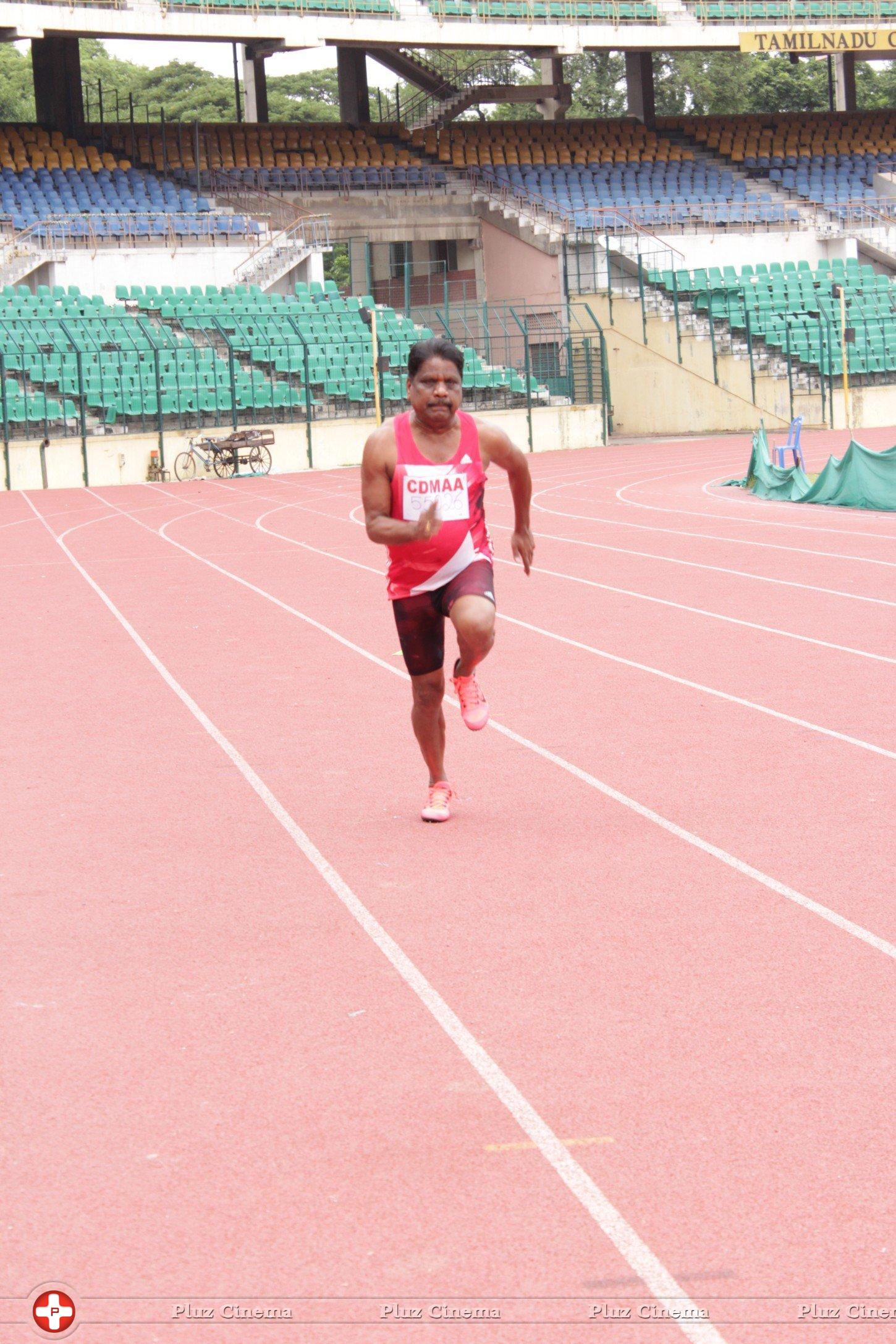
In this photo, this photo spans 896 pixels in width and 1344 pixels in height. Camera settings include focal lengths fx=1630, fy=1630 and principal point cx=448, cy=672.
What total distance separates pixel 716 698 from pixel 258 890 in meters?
3.91

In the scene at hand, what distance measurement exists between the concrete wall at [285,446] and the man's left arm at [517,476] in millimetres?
21398

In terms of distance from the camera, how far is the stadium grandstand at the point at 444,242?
109 ft

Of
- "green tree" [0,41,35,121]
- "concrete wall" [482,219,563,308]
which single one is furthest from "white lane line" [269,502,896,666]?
"green tree" [0,41,35,121]

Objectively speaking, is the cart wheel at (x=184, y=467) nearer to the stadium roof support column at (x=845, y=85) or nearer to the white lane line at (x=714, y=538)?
the white lane line at (x=714, y=538)

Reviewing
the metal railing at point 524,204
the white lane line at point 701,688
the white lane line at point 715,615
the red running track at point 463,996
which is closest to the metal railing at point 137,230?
the metal railing at point 524,204

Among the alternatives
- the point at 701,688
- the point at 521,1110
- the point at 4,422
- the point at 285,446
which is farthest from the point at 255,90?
the point at 521,1110

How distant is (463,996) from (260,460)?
27813 mm

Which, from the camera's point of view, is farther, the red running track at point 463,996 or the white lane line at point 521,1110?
the red running track at point 463,996

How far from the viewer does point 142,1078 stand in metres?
4.20

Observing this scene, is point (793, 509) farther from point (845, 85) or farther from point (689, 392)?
point (845, 85)

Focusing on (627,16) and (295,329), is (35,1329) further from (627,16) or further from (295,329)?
(627,16)

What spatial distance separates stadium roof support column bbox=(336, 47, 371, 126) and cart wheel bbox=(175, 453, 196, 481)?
2064 centimetres

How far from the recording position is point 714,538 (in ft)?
57.3

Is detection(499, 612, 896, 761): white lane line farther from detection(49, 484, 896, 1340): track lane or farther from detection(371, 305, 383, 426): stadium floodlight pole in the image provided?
detection(371, 305, 383, 426): stadium floodlight pole
